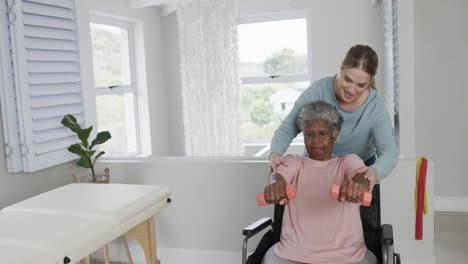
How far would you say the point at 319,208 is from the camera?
1.73m

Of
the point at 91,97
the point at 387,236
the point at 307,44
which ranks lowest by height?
the point at 387,236

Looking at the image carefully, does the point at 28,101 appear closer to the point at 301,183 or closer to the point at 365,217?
the point at 301,183

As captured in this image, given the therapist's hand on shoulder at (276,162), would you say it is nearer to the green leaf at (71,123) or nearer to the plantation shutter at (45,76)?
the green leaf at (71,123)

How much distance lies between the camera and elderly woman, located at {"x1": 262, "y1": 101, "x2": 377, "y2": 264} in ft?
5.52

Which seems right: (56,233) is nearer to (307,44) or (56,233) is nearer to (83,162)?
(83,162)

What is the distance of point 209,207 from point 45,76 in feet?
4.01

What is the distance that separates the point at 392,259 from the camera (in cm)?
162

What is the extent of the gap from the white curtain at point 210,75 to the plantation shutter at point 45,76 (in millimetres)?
1933

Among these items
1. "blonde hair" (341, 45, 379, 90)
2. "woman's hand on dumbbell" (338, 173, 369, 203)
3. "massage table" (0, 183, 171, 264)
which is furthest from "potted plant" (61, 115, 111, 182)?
"woman's hand on dumbbell" (338, 173, 369, 203)

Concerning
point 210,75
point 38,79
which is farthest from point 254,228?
point 210,75

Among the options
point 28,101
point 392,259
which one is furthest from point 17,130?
point 392,259

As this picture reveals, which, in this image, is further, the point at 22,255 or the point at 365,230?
the point at 365,230

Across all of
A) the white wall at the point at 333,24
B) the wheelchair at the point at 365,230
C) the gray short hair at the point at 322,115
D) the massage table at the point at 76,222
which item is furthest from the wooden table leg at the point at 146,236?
the white wall at the point at 333,24

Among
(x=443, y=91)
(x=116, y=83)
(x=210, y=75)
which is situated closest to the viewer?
(x=443, y=91)
